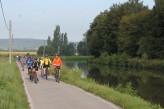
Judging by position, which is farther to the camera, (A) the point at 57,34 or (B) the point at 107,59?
(A) the point at 57,34

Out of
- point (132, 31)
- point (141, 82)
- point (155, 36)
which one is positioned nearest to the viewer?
point (141, 82)

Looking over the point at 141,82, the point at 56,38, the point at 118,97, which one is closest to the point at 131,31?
the point at 141,82

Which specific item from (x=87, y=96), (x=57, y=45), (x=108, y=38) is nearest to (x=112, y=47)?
(x=108, y=38)

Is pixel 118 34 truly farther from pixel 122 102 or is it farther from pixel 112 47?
pixel 122 102

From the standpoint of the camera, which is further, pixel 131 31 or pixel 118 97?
pixel 131 31

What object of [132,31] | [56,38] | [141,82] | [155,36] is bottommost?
[141,82]

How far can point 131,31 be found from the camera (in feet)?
293

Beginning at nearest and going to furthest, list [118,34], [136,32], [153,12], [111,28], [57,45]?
[153,12] < [136,32] < [118,34] < [111,28] < [57,45]

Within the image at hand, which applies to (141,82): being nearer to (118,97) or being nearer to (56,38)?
(118,97)

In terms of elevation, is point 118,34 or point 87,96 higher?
point 118,34

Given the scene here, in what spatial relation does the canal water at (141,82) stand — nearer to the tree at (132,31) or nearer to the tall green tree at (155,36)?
the tall green tree at (155,36)

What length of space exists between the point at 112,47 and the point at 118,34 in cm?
1075

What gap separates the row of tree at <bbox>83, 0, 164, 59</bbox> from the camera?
77188 millimetres

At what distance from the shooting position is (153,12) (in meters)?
79.1
